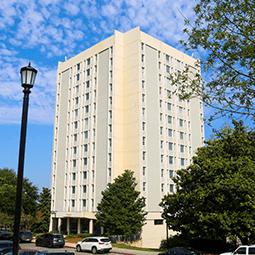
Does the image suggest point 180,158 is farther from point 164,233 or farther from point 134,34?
point 134,34

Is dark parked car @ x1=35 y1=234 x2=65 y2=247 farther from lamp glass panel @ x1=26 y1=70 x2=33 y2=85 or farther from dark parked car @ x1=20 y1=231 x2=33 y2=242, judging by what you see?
lamp glass panel @ x1=26 y1=70 x2=33 y2=85

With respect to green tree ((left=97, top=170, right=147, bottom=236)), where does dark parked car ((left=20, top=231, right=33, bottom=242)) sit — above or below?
below

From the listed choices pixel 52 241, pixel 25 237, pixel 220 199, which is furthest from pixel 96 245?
pixel 25 237

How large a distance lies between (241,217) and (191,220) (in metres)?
6.13

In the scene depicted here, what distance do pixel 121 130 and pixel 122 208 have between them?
626 inches

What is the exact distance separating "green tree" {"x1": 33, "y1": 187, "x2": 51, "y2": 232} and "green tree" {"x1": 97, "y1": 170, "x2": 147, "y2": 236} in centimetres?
2293

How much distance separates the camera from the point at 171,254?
80.9ft

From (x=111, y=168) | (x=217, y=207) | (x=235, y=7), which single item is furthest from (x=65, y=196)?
(x=235, y=7)

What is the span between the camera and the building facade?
53500 millimetres

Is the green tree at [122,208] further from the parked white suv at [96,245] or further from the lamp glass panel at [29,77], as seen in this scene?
the lamp glass panel at [29,77]

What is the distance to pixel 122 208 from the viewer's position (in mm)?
45188

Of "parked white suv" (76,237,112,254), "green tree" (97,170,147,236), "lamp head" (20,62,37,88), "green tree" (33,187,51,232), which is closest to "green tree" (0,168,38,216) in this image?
"green tree" (33,187,51,232)

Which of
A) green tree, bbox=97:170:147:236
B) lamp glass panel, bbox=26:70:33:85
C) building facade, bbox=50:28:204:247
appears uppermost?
building facade, bbox=50:28:204:247

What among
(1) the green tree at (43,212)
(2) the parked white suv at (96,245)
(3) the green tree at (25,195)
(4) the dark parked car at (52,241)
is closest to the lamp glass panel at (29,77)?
(2) the parked white suv at (96,245)
